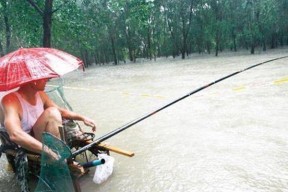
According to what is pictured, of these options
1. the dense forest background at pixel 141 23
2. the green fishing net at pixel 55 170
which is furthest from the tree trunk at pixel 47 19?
the green fishing net at pixel 55 170

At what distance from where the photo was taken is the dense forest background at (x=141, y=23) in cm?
1589

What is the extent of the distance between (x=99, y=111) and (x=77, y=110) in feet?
2.54

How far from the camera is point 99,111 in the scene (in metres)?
6.95

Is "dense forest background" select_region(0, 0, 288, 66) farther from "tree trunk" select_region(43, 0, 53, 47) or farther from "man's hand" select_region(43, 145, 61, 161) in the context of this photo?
"man's hand" select_region(43, 145, 61, 161)

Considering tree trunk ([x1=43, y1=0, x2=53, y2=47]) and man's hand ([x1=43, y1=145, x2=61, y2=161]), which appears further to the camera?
tree trunk ([x1=43, y1=0, x2=53, y2=47])

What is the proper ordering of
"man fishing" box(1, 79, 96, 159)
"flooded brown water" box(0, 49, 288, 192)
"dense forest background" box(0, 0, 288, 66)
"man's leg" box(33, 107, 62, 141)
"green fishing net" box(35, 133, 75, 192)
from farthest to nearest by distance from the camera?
"dense forest background" box(0, 0, 288, 66) < "flooded brown water" box(0, 49, 288, 192) < "man's leg" box(33, 107, 62, 141) < "man fishing" box(1, 79, 96, 159) < "green fishing net" box(35, 133, 75, 192)

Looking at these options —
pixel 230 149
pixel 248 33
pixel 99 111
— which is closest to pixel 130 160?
pixel 230 149

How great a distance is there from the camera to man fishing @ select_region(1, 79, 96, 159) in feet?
8.75

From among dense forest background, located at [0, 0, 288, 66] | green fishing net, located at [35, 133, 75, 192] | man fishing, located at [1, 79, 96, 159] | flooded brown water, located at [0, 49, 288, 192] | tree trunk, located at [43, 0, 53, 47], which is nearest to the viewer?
green fishing net, located at [35, 133, 75, 192]

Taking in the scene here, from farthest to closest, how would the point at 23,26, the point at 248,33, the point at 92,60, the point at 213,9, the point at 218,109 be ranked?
the point at 92,60, the point at 213,9, the point at 248,33, the point at 23,26, the point at 218,109

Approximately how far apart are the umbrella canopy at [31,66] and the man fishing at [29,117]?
0.19 meters

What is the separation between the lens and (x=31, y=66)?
9.23 feet

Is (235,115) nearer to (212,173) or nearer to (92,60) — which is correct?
(212,173)

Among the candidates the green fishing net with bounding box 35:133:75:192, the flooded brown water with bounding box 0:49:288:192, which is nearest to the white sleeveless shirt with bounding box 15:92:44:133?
the green fishing net with bounding box 35:133:75:192
